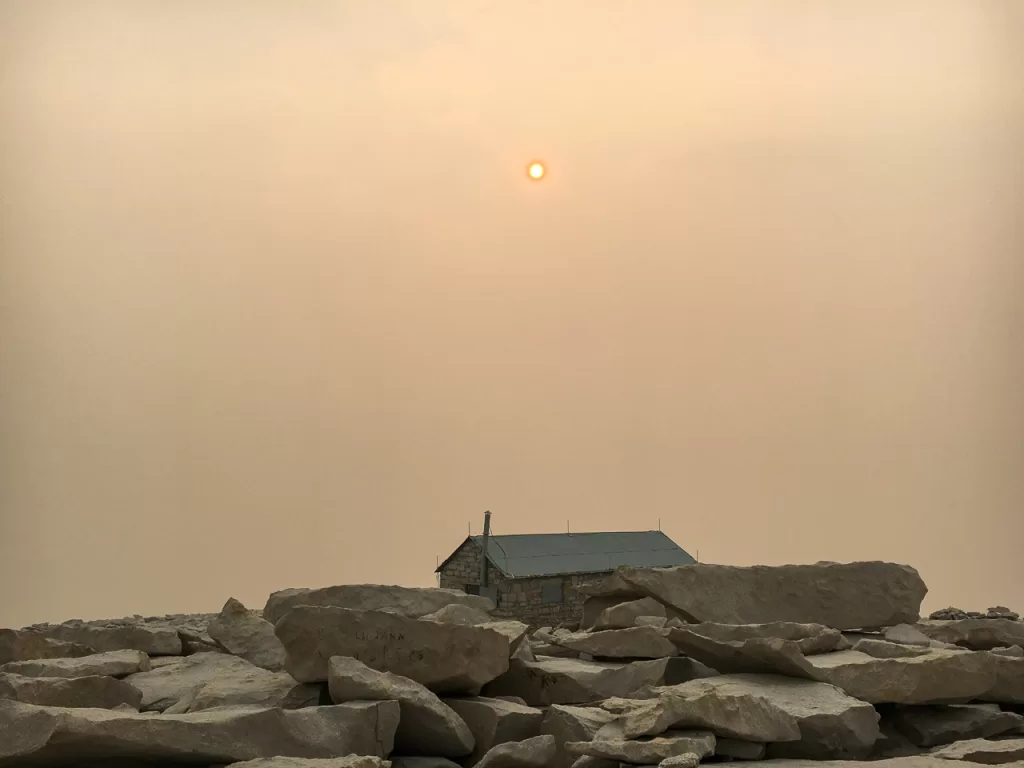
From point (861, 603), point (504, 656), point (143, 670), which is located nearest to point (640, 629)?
point (504, 656)

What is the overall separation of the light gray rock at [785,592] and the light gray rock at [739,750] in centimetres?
372

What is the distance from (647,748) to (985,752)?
6.45 ft

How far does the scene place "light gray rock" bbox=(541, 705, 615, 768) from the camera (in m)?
5.09

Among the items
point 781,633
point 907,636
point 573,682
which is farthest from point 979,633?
point 573,682

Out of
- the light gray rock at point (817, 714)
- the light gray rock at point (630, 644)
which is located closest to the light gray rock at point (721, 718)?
the light gray rock at point (817, 714)

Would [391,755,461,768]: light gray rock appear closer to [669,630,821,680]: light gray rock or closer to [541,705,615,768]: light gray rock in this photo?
[541,705,615,768]: light gray rock

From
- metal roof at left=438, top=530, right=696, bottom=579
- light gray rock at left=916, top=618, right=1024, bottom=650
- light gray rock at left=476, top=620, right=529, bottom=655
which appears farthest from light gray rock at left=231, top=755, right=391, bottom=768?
metal roof at left=438, top=530, right=696, bottom=579

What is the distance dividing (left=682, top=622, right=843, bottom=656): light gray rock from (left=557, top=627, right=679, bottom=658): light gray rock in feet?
0.91

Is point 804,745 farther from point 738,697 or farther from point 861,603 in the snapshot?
point 861,603

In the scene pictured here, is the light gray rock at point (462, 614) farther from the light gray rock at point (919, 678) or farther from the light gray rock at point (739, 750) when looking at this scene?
the light gray rock at point (919, 678)

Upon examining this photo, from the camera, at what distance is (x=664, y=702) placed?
497 centimetres

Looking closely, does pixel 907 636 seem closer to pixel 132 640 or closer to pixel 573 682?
pixel 573 682

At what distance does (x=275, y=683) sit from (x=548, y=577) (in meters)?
9.92

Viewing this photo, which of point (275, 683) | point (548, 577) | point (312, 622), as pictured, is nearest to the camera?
point (312, 622)
